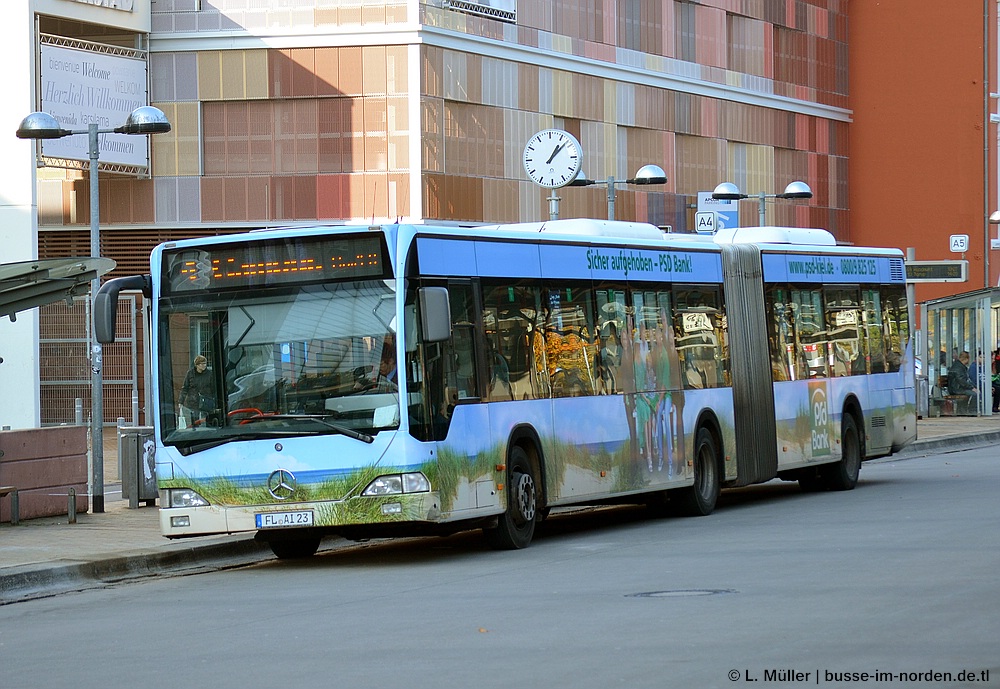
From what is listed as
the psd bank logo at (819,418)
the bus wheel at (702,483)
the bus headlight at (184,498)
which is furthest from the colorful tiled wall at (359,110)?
the bus headlight at (184,498)

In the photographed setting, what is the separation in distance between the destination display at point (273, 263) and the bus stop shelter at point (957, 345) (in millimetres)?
28764

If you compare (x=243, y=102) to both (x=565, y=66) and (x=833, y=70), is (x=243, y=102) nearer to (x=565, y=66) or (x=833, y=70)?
(x=565, y=66)

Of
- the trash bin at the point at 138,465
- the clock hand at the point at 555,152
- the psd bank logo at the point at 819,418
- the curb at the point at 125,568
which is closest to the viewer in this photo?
the curb at the point at 125,568

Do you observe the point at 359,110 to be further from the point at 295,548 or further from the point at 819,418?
the point at 295,548

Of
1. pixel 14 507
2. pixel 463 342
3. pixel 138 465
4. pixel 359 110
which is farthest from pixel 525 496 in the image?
pixel 359 110

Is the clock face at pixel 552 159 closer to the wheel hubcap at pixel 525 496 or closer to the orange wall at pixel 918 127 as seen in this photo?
the wheel hubcap at pixel 525 496

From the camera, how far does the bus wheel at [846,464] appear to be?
23.3 meters

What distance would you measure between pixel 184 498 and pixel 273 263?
207cm

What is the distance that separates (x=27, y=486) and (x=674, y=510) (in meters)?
6.80

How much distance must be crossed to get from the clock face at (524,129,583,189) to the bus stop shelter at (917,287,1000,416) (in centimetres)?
1420

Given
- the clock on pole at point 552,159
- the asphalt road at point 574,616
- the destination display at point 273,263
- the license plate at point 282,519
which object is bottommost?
the asphalt road at point 574,616

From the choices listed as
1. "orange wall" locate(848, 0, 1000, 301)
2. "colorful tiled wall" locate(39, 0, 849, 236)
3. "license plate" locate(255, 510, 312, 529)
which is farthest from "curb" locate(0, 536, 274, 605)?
"orange wall" locate(848, 0, 1000, 301)

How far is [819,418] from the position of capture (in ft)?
74.4

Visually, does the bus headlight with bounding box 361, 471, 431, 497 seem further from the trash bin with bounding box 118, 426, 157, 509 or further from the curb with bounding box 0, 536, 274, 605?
the trash bin with bounding box 118, 426, 157, 509
